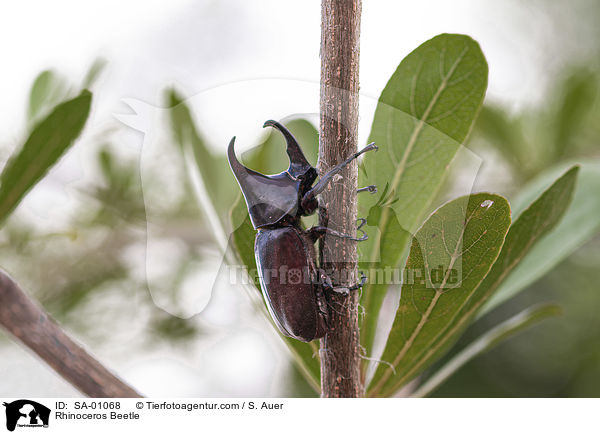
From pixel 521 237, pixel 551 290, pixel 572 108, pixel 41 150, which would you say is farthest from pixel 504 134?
pixel 41 150

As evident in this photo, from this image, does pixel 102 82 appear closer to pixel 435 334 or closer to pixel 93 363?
pixel 93 363

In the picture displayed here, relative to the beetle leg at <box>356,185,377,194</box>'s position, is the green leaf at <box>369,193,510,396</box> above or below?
below

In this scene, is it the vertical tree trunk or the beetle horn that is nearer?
the vertical tree trunk

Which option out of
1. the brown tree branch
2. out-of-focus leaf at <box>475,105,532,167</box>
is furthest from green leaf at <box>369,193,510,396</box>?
out-of-focus leaf at <box>475,105,532,167</box>

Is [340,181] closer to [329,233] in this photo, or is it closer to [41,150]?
[329,233]

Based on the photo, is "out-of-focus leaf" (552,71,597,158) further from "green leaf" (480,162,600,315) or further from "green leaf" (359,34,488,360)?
"green leaf" (359,34,488,360)
